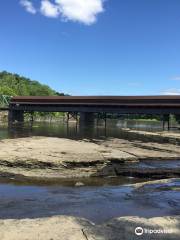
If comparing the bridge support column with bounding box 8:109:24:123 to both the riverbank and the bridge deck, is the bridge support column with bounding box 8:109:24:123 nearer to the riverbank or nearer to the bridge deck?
the bridge deck

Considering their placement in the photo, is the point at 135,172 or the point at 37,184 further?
the point at 135,172

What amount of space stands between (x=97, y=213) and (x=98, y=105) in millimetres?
83850

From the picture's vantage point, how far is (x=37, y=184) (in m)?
17.4

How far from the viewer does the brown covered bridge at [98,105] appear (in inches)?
3339

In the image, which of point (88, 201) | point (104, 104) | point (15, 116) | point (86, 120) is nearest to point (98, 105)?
point (104, 104)

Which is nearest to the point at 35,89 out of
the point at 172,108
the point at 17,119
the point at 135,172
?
the point at 17,119

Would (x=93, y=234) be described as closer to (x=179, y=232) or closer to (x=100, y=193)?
(x=179, y=232)

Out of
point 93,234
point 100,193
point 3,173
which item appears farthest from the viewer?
point 3,173

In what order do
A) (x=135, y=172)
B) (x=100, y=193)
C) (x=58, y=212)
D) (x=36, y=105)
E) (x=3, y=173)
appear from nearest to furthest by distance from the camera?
(x=58, y=212) < (x=100, y=193) < (x=3, y=173) < (x=135, y=172) < (x=36, y=105)

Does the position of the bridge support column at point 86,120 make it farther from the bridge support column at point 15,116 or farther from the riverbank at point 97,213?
the riverbank at point 97,213

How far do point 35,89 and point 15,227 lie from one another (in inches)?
7545

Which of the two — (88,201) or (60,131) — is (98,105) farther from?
(88,201)

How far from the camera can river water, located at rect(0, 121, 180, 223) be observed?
12.4 metres

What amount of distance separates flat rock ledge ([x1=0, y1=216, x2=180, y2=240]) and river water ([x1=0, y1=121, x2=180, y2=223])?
1658mm
